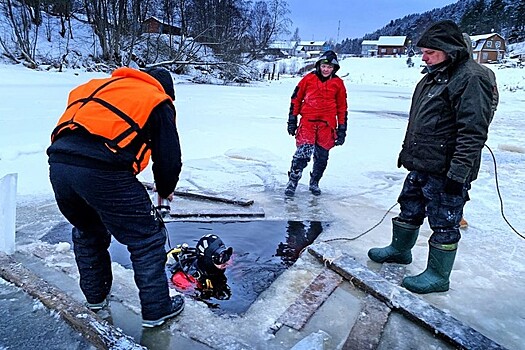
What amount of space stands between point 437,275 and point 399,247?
17.1 inches

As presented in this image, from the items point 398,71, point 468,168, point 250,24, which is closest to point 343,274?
point 468,168

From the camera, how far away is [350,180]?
229 inches

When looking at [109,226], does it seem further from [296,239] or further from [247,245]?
[296,239]

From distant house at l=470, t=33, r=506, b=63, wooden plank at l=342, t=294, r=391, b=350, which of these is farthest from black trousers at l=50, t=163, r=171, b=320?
distant house at l=470, t=33, r=506, b=63

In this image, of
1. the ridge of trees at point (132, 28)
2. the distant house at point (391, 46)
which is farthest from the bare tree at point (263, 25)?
the distant house at point (391, 46)

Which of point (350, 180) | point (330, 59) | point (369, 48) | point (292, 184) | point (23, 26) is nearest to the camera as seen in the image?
point (330, 59)

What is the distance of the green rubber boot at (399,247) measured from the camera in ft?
10.7

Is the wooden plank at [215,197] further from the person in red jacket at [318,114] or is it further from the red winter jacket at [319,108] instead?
the red winter jacket at [319,108]

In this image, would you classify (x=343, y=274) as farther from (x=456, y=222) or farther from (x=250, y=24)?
(x=250, y=24)

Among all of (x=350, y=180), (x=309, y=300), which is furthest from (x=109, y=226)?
(x=350, y=180)

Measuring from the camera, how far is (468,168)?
2629 mm

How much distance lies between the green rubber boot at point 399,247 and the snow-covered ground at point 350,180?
0.31 feet

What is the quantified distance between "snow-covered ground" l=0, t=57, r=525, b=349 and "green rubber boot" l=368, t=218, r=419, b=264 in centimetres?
10

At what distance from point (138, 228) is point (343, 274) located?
1.53 meters
